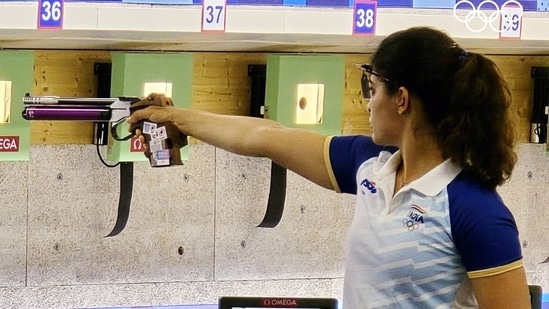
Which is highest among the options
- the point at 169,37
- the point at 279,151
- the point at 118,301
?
the point at 169,37

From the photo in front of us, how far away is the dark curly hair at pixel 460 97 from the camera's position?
50.0 inches

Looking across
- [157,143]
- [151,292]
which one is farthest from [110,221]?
[157,143]

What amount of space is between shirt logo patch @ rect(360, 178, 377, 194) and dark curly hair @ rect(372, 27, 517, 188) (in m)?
0.12

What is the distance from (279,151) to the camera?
1.58 m

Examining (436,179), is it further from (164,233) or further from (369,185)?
(164,233)

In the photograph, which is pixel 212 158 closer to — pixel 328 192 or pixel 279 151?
pixel 328 192

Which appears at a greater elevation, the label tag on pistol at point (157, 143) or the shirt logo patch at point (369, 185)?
the label tag on pistol at point (157, 143)

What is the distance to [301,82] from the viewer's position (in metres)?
2.64

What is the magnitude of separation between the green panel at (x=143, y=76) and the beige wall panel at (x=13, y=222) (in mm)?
247

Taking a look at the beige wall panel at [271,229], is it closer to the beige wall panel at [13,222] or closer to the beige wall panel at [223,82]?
the beige wall panel at [223,82]

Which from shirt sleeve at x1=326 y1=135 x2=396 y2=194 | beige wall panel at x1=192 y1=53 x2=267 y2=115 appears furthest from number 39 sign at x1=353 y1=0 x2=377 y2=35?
shirt sleeve at x1=326 y1=135 x2=396 y2=194

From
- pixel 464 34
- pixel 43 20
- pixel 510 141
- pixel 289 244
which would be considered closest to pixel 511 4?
pixel 464 34

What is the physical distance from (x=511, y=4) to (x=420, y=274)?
1.55 meters

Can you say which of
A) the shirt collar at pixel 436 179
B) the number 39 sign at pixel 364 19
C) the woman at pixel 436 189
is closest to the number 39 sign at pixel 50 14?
the number 39 sign at pixel 364 19
